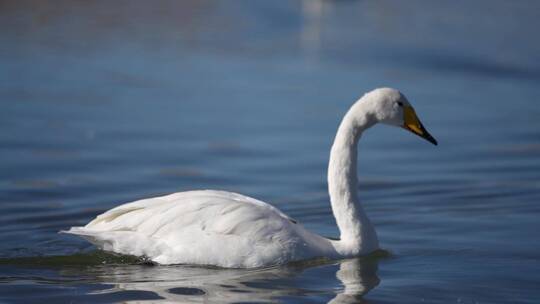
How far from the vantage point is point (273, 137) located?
573 inches

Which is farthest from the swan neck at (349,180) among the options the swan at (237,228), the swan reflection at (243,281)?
the swan reflection at (243,281)

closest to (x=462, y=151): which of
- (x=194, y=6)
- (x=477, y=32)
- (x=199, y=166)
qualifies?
(x=199, y=166)

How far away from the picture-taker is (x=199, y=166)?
517 inches

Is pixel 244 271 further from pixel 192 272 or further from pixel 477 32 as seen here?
pixel 477 32

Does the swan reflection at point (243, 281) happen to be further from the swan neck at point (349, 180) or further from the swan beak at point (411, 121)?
the swan beak at point (411, 121)

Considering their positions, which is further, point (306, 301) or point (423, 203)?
point (423, 203)

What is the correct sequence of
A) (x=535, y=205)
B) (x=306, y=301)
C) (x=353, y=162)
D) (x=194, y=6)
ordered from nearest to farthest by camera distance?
(x=306, y=301) → (x=353, y=162) → (x=535, y=205) → (x=194, y=6)

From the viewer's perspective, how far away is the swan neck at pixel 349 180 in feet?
30.2

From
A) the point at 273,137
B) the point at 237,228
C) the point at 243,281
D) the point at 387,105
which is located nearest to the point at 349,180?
the point at 387,105

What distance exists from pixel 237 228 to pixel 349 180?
3.58ft

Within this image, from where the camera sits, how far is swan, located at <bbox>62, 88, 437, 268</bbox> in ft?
28.8

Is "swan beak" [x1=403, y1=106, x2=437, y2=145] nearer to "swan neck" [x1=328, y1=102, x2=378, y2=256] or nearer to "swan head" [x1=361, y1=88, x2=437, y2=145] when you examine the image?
"swan head" [x1=361, y1=88, x2=437, y2=145]

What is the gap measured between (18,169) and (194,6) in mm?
15435

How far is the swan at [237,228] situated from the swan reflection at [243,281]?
108mm
